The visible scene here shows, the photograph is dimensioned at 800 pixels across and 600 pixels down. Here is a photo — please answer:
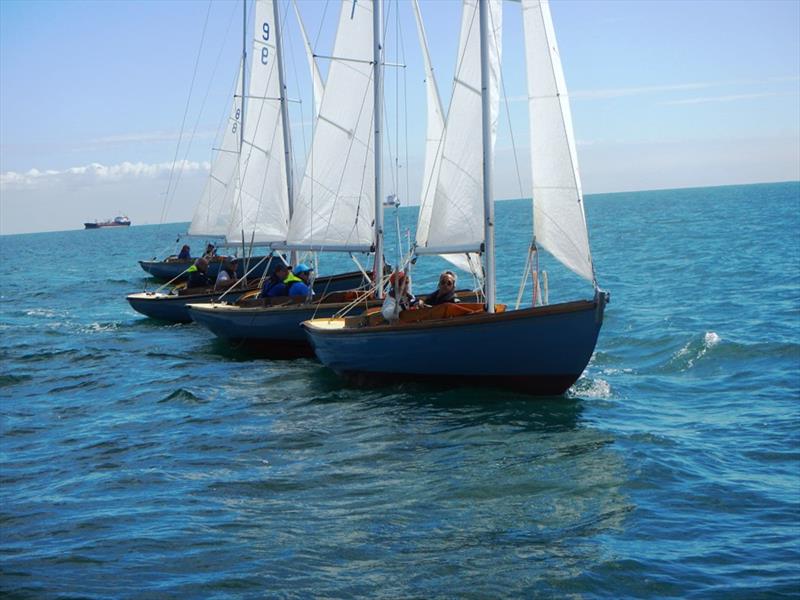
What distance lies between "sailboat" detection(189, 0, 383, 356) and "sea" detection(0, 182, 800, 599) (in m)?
0.93

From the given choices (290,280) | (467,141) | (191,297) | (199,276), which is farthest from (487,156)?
(199,276)

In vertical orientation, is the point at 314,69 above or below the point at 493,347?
above

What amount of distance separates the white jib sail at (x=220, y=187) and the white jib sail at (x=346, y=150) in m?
15.7

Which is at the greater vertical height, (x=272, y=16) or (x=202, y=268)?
(x=272, y=16)

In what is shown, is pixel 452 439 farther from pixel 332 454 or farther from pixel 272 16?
pixel 272 16

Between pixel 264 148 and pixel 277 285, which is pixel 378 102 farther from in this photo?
pixel 264 148

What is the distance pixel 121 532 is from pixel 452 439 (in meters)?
5.19

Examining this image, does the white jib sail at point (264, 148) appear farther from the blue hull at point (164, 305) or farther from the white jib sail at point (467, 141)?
the white jib sail at point (467, 141)

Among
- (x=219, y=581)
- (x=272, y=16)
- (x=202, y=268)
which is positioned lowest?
(x=219, y=581)

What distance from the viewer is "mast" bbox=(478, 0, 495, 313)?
637 inches

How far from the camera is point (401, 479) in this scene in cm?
1241

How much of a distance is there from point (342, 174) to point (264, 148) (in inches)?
337

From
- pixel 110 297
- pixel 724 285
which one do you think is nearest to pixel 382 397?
pixel 724 285

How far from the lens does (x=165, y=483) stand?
494 inches
